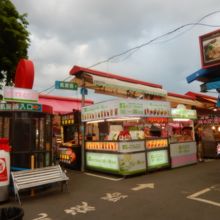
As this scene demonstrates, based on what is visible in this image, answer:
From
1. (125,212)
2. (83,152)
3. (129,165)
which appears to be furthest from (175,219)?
(83,152)

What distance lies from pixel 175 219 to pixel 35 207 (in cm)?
324

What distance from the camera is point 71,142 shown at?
12508 millimetres

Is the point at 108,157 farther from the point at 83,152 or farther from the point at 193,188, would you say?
the point at 193,188

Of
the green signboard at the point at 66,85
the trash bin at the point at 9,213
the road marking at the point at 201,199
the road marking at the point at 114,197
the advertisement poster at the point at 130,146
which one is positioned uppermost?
the green signboard at the point at 66,85

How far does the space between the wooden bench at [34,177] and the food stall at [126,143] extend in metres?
2.78

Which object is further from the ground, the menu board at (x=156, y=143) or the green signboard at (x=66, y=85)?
the green signboard at (x=66, y=85)

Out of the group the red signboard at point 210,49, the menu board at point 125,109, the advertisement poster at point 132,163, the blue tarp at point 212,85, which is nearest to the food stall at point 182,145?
the menu board at point 125,109

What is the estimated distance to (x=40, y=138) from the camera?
7781mm

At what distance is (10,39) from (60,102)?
31.5ft

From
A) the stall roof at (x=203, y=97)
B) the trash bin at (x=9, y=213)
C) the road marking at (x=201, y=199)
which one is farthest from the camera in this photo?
the stall roof at (x=203, y=97)

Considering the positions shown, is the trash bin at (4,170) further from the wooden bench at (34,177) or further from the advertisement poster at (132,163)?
the advertisement poster at (132,163)

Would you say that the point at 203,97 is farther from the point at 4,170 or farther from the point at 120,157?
the point at 4,170

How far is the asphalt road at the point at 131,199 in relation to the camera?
16.7 feet

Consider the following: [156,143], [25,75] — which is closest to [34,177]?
[25,75]
